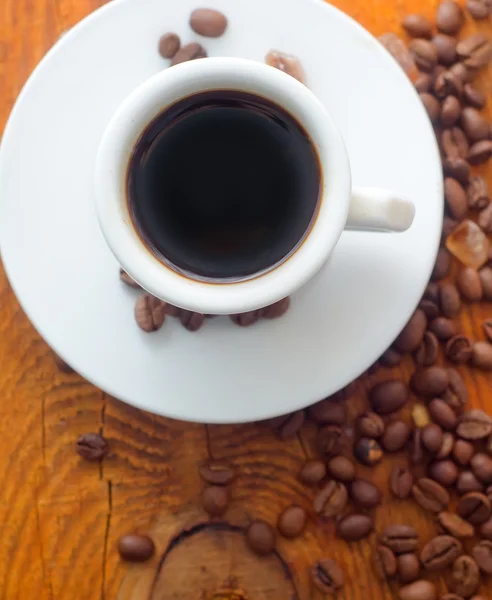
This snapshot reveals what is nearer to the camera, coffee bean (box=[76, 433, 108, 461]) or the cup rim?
the cup rim

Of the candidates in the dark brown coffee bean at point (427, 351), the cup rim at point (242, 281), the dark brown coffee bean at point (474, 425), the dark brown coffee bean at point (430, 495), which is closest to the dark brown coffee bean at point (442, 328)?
the dark brown coffee bean at point (427, 351)

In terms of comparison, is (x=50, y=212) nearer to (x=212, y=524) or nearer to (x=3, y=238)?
(x=3, y=238)

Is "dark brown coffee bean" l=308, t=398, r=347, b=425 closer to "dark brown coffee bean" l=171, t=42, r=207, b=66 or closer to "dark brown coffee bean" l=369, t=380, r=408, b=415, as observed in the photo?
"dark brown coffee bean" l=369, t=380, r=408, b=415

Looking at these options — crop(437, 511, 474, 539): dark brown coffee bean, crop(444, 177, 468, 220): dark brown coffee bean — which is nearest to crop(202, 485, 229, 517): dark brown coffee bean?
crop(437, 511, 474, 539): dark brown coffee bean

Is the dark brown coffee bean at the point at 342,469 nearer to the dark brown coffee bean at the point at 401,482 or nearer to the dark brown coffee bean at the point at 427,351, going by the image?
the dark brown coffee bean at the point at 401,482

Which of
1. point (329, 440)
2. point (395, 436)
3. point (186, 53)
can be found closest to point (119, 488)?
Result: point (329, 440)

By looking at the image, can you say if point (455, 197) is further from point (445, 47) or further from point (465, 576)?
point (465, 576)

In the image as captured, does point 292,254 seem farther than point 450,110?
No
